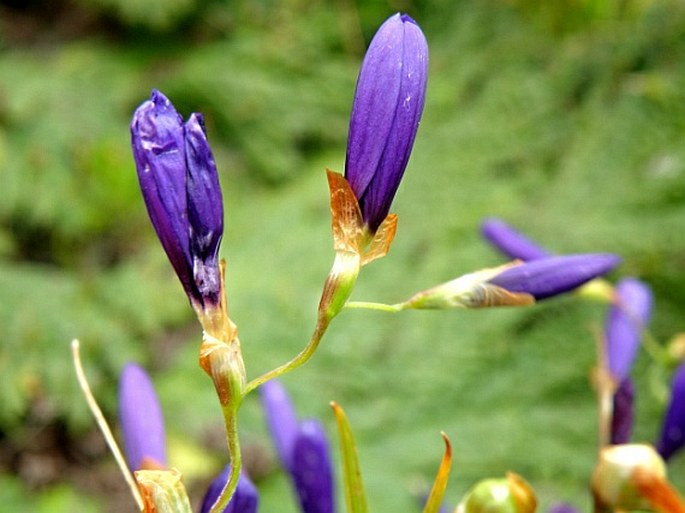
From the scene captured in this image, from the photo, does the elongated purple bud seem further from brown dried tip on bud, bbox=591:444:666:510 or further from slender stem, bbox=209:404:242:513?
brown dried tip on bud, bbox=591:444:666:510

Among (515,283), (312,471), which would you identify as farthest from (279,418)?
(515,283)

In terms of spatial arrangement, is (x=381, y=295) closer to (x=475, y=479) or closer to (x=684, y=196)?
(x=475, y=479)

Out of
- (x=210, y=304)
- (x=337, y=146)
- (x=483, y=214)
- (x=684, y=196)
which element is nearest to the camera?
(x=210, y=304)

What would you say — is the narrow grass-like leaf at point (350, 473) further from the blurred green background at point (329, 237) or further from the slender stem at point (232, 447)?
the blurred green background at point (329, 237)

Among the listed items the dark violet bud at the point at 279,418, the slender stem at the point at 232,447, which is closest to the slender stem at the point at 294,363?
the slender stem at the point at 232,447

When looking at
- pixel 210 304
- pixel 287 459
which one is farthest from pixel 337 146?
pixel 210 304
